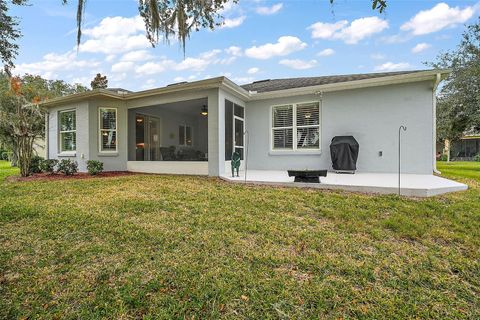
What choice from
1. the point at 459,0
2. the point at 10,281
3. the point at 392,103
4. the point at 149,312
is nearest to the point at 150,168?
the point at 10,281

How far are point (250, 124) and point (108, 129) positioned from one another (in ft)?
18.6

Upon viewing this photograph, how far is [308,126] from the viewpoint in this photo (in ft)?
28.1

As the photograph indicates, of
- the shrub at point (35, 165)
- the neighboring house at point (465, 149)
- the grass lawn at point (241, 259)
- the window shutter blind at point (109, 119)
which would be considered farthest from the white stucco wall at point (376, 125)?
the neighboring house at point (465, 149)

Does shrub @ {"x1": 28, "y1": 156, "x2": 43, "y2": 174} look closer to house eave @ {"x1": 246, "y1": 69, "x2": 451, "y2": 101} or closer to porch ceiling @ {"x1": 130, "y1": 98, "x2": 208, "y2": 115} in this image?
porch ceiling @ {"x1": 130, "y1": 98, "x2": 208, "y2": 115}

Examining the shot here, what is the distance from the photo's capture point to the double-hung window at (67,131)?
10.0m

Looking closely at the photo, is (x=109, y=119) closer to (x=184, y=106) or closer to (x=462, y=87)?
(x=184, y=106)

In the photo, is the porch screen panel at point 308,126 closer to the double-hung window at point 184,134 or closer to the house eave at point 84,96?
the double-hung window at point 184,134

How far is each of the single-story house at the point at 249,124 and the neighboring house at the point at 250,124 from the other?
3 cm

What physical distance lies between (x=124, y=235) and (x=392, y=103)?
8.13 metres

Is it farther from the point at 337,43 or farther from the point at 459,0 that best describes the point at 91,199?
the point at 459,0

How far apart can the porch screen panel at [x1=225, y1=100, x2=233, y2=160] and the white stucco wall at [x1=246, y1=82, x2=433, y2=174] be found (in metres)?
1.51

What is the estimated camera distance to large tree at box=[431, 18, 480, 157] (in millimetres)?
12591

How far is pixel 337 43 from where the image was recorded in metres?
10.4

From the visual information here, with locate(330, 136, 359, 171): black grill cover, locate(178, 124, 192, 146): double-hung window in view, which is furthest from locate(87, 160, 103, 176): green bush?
locate(330, 136, 359, 171): black grill cover
